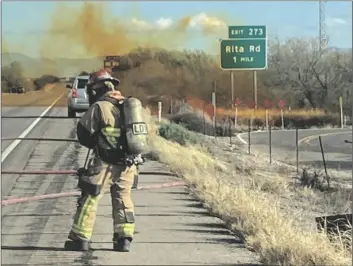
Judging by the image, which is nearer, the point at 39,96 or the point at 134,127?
the point at 134,127

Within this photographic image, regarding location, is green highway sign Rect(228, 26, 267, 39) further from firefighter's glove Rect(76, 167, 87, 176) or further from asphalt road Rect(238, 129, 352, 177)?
firefighter's glove Rect(76, 167, 87, 176)

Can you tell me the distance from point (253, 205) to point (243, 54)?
1.58 meters

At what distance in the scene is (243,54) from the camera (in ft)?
20.3

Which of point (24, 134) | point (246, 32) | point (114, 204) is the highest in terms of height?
point (246, 32)

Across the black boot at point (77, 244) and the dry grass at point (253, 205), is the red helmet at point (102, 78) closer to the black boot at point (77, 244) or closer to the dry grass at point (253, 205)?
the dry grass at point (253, 205)

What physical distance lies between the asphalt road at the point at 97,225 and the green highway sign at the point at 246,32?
1181 millimetres

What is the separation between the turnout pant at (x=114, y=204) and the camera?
5.88 metres

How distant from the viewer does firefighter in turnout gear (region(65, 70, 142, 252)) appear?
5727 millimetres

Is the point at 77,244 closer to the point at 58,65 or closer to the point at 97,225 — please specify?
the point at 97,225

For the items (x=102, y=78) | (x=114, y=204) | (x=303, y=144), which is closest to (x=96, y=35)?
(x=102, y=78)

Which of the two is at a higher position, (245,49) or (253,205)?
(245,49)

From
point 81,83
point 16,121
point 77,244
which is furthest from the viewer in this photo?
point 16,121

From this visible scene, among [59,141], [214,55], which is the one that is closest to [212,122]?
[214,55]

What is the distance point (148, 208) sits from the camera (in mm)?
6719
